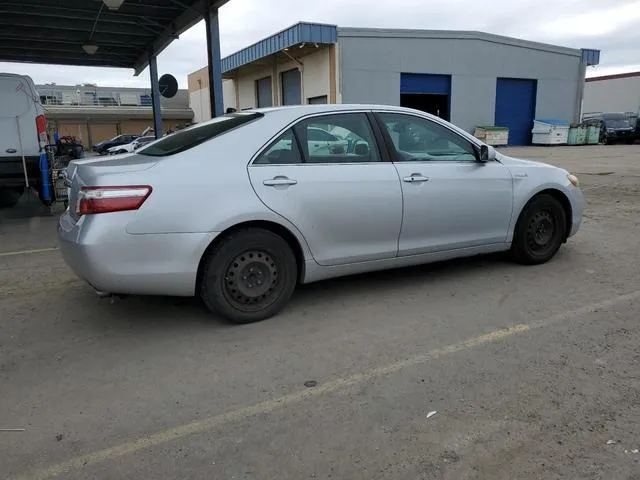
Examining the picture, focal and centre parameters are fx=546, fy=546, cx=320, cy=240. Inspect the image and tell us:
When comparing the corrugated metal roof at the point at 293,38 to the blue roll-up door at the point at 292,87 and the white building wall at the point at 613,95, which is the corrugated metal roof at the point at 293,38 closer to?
the blue roll-up door at the point at 292,87

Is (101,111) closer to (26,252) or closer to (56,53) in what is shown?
(56,53)

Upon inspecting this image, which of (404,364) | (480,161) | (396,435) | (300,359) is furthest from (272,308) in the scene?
(480,161)

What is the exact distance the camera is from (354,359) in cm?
359

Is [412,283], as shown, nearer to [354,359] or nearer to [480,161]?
[480,161]

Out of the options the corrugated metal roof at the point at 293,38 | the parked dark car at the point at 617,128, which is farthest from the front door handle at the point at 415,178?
the parked dark car at the point at 617,128

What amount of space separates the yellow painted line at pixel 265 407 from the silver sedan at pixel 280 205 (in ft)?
3.68

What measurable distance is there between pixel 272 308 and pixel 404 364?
1.21 metres

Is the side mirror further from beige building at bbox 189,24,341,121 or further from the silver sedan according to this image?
beige building at bbox 189,24,341,121

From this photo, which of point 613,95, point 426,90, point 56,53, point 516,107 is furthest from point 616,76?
point 56,53

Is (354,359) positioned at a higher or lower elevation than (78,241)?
lower

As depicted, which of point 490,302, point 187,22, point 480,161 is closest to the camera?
point 490,302

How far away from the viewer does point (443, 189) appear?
15.8ft

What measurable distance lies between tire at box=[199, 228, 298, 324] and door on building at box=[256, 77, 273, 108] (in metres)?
32.1

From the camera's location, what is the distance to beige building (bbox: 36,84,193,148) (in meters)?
52.0
